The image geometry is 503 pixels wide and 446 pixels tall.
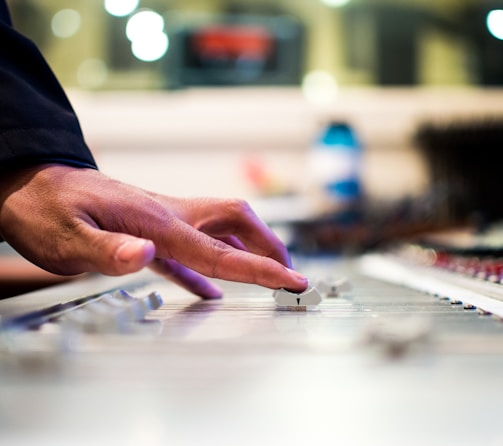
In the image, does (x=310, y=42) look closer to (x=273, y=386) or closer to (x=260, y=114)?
(x=260, y=114)

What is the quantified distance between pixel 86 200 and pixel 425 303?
1.12 ft

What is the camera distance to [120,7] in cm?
365

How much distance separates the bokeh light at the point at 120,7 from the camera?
362cm

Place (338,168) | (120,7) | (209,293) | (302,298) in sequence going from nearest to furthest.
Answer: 1. (302,298)
2. (209,293)
3. (338,168)
4. (120,7)

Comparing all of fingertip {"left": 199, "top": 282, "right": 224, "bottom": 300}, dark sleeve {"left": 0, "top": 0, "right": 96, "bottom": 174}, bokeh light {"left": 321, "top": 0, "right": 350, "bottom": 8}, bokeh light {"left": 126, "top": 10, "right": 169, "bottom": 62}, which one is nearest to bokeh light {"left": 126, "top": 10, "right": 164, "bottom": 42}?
bokeh light {"left": 126, "top": 10, "right": 169, "bottom": 62}

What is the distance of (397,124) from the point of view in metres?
3.18

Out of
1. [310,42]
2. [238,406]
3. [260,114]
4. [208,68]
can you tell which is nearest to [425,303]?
[238,406]

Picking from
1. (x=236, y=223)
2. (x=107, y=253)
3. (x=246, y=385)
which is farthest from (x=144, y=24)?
(x=246, y=385)

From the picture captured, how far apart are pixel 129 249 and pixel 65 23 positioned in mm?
3553

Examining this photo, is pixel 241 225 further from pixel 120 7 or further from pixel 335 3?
pixel 335 3

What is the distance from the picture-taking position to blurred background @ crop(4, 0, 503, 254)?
10.2ft

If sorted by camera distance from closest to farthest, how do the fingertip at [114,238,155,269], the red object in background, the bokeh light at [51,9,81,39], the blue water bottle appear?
1. the fingertip at [114,238,155,269]
2. the blue water bottle
3. the red object in background
4. the bokeh light at [51,9,81,39]

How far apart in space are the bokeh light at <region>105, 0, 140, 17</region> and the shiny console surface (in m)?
3.36

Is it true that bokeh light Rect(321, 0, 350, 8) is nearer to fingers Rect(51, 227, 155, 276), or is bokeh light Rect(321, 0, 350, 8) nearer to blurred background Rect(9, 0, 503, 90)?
blurred background Rect(9, 0, 503, 90)
